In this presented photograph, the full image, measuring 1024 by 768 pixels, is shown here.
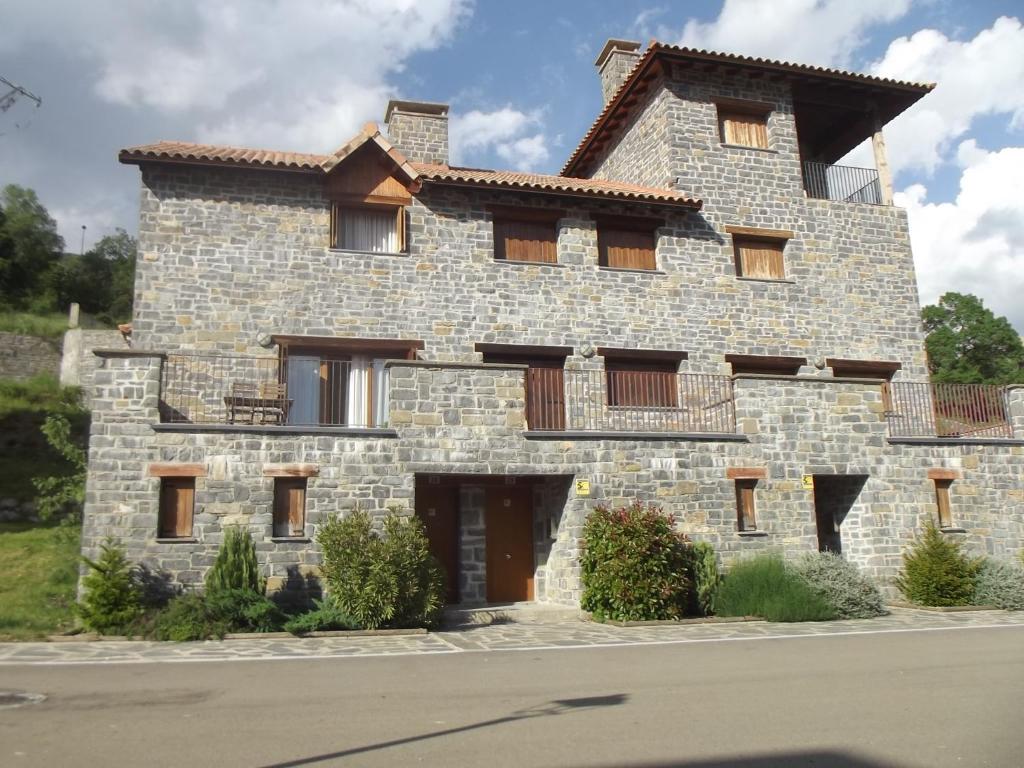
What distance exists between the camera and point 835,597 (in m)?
13.2

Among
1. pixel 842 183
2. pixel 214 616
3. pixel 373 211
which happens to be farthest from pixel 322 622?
pixel 842 183

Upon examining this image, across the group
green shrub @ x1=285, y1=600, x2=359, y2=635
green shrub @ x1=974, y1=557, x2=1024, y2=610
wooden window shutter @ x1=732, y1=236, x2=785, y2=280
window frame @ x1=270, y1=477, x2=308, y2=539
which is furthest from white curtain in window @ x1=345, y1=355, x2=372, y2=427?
green shrub @ x1=974, y1=557, x2=1024, y2=610

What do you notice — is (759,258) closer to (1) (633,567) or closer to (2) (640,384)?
(2) (640,384)

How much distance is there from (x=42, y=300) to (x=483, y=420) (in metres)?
34.2

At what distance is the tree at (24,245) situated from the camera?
123 feet

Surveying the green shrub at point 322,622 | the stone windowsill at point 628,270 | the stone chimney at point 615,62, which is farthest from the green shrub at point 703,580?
the stone chimney at point 615,62

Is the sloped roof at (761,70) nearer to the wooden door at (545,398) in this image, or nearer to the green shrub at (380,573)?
the wooden door at (545,398)

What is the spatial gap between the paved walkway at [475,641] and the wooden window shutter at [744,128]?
11089mm

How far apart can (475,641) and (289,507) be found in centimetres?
369

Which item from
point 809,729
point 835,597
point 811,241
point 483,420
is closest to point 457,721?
point 809,729

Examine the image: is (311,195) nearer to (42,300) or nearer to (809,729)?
(809,729)

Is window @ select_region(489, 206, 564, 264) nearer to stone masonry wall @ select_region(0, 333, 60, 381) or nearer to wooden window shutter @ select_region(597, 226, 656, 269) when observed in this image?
wooden window shutter @ select_region(597, 226, 656, 269)

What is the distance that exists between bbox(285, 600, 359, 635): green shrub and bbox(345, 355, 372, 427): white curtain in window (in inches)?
165

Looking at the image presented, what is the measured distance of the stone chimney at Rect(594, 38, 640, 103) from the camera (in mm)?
21328
